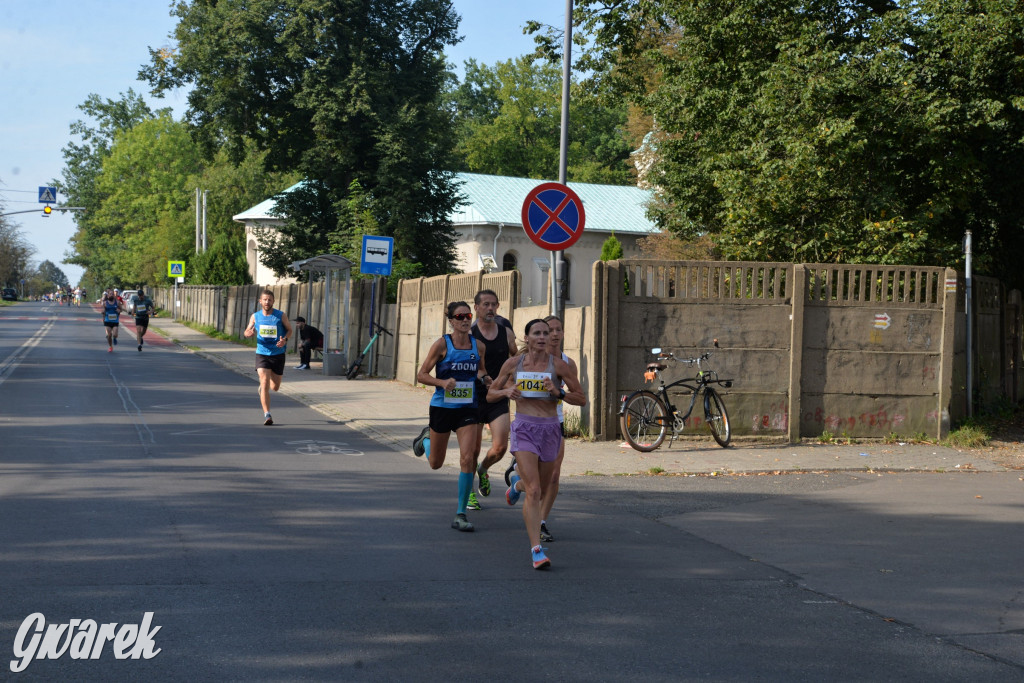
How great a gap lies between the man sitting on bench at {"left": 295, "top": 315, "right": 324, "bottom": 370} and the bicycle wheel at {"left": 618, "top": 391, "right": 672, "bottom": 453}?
15.9 m

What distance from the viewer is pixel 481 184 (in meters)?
58.8

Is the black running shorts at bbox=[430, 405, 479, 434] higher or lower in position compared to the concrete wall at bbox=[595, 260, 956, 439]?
lower

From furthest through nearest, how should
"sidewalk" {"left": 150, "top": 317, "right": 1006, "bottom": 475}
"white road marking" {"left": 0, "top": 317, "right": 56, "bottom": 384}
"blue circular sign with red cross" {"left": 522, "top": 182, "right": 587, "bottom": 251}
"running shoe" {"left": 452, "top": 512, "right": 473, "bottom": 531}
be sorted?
"white road marking" {"left": 0, "top": 317, "right": 56, "bottom": 384}, "blue circular sign with red cross" {"left": 522, "top": 182, "right": 587, "bottom": 251}, "sidewalk" {"left": 150, "top": 317, "right": 1006, "bottom": 475}, "running shoe" {"left": 452, "top": 512, "right": 473, "bottom": 531}

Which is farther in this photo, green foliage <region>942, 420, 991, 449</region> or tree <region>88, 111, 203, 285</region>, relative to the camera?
tree <region>88, 111, 203, 285</region>

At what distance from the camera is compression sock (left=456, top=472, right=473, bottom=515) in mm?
8216

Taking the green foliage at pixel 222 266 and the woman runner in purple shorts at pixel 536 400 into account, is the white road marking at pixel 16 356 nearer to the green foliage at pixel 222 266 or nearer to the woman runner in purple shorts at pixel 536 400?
the woman runner in purple shorts at pixel 536 400

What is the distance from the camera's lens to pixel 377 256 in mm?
22891

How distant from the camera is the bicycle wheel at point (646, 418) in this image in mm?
13219

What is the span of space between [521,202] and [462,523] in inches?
1911

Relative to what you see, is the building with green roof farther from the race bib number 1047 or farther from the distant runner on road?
the race bib number 1047

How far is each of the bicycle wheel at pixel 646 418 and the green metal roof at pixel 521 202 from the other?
40.5 meters

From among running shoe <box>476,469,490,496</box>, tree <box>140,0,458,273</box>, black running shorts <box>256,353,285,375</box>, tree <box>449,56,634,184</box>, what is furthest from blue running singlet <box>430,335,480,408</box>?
Result: tree <box>449,56,634,184</box>

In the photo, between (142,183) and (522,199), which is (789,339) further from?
(142,183)

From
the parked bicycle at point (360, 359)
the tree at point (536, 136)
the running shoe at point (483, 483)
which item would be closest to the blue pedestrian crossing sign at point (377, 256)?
the parked bicycle at point (360, 359)
